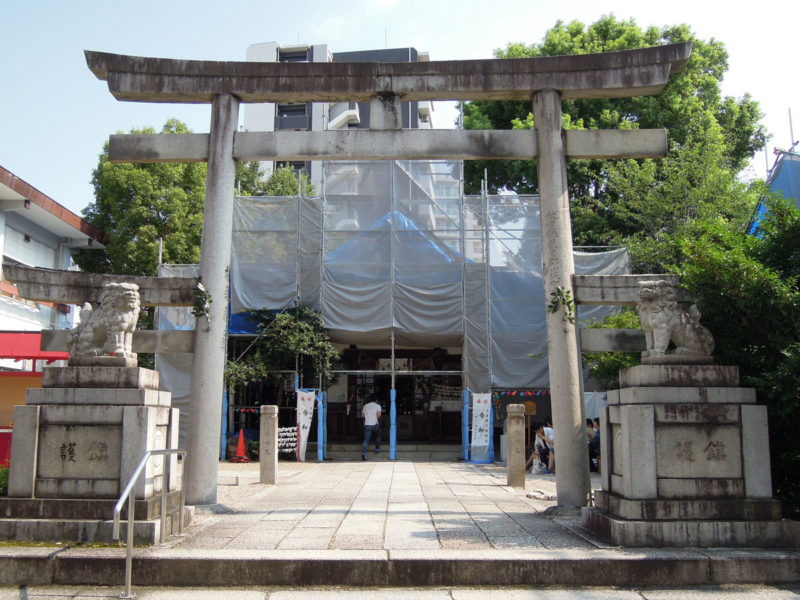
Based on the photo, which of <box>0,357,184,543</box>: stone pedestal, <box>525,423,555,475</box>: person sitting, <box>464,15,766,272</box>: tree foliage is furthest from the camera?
<box>464,15,766,272</box>: tree foliage

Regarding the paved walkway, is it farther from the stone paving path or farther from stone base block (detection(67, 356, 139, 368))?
stone base block (detection(67, 356, 139, 368))

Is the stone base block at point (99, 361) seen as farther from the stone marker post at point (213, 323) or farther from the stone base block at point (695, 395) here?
the stone base block at point (695, 395)

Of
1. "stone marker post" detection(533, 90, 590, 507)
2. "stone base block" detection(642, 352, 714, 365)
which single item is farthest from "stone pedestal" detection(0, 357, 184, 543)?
"stone base block" detection(642, 352, 714, 365)

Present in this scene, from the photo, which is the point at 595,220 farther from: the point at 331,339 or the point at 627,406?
the point at 627,406

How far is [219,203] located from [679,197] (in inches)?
567

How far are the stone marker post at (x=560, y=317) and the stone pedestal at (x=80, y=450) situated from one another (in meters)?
4.71

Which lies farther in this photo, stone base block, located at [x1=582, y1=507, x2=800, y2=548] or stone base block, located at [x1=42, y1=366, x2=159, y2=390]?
stone base block, located at [x1=42, y1=366, x2=159, y2=390]

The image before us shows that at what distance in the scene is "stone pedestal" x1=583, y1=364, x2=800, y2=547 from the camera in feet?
19.7

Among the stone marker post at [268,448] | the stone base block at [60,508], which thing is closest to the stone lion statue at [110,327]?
the stone base block at [60,508]

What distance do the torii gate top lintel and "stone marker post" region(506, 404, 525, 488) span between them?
5.96m

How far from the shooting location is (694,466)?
20.4 ft

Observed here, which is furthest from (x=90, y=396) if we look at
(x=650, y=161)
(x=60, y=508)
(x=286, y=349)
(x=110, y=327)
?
(x=650, y=161)

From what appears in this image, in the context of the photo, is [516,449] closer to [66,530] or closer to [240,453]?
[66,530]

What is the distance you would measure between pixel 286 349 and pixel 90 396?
11954 mm
